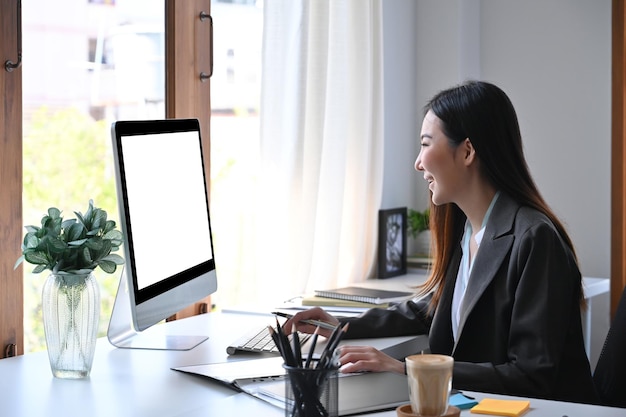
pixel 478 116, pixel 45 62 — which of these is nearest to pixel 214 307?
pixel 45 62

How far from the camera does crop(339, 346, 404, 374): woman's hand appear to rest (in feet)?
5.25

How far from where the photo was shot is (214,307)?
280 centimetres

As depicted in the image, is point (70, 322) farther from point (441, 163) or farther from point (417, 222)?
point (417, 222)

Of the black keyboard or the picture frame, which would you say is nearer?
the black keyboard

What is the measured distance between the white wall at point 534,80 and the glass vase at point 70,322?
6.38 ft

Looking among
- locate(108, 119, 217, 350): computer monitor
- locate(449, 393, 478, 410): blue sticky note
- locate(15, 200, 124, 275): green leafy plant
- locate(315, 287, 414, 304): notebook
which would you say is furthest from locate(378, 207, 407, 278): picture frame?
locate(449, 393, 478, 410): blue sticky note

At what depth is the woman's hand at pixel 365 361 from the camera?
160 cm

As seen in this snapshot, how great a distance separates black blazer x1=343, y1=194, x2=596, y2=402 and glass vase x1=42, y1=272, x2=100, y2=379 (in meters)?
0.71

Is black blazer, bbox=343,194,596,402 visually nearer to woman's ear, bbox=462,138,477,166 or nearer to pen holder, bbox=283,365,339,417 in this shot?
woman's ear, bbox=462,138,477,166

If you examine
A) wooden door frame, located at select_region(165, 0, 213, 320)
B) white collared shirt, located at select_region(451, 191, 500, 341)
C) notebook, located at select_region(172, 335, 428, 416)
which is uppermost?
wooden door frame, located at select_region(165, 0, 213, 320)

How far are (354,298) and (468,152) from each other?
693 mm

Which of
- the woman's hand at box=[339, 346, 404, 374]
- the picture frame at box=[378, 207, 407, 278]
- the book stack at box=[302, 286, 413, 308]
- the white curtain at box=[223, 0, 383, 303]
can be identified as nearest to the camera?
the woman's hand at box=[339, 346, 404, 374]

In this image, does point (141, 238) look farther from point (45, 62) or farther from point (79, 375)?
point (45, 62)

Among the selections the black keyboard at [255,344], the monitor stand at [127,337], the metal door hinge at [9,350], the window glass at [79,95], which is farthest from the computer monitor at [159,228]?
the window glass at [79,95]
